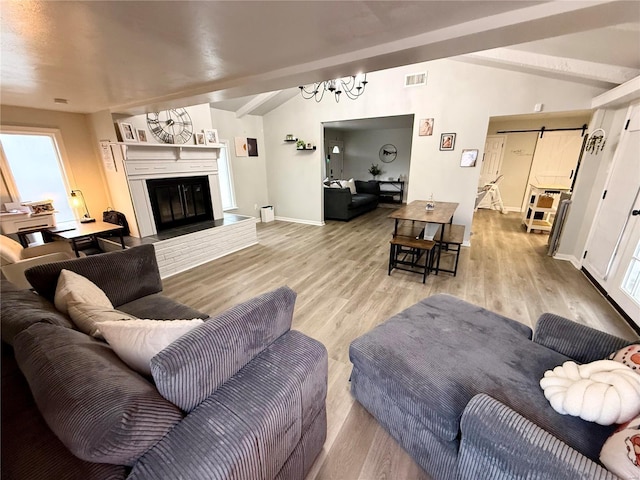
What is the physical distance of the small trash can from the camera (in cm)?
625

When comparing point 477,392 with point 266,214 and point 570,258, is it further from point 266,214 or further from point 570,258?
point 266,214

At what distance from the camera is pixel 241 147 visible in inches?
223

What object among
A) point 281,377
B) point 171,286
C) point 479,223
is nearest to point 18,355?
point 281,377

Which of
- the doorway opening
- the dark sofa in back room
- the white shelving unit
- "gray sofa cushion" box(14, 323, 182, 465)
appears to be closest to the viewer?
"gray sofa cushion" box(14, 323, 182, 465)

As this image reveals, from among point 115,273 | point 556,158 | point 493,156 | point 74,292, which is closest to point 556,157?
point 556,158

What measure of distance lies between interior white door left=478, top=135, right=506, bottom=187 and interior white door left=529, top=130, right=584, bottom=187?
729mm

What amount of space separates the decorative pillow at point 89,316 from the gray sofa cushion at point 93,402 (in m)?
0.24

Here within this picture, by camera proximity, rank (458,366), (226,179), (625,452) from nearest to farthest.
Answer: (625,452) < (458,366) < (226,179)

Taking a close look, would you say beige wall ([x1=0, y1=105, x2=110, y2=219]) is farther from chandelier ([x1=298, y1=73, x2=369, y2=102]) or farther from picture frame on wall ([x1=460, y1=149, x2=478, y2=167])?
picture frame on wall ([x1=460, y1=149, x2=478, y2=167])

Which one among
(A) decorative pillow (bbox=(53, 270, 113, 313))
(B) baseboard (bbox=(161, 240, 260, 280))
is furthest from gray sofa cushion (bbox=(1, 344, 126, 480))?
(B) baseboard (bbox=(161, 240, 260, 280))

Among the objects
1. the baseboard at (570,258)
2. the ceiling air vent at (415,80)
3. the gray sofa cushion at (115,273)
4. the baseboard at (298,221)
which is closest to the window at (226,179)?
the baseboard at (298,221)

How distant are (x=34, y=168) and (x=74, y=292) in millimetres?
3251

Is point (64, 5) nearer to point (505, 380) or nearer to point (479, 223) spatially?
point (505, 380)

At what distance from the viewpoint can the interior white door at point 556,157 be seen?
596 centimetres
